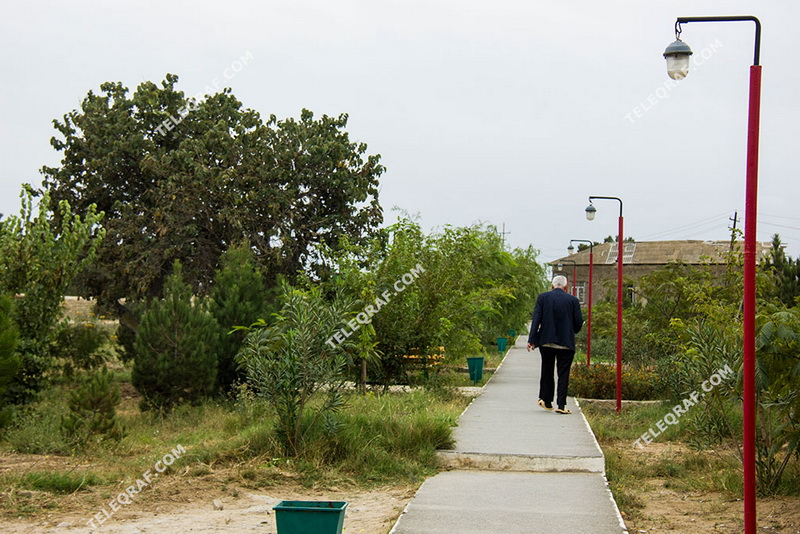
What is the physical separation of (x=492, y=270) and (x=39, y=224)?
593 inches

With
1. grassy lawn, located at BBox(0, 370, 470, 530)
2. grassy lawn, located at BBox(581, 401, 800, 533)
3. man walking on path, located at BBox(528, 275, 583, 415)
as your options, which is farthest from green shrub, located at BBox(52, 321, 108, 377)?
grassy lawn, located at BBox(581, 401, 800, 533)

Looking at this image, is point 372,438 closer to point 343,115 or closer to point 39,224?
point 39,224

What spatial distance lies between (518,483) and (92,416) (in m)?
6.89

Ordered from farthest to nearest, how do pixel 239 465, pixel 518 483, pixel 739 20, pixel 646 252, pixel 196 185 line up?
pixel 646 252 < pixel 196 185 < pixel 239 465 < pixel 518 483 < pixel 739 20

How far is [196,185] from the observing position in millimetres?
26141

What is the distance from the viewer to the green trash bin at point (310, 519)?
556 centimetres

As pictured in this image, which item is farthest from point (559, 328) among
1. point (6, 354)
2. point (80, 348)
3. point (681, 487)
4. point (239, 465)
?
point (80, 348)

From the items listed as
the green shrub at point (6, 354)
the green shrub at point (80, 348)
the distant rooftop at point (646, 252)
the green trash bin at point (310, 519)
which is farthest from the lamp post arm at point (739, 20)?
the distant rooftop at point (646, 252)

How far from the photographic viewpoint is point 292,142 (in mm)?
27953

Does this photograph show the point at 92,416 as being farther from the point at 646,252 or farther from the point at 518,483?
the point at 646,252

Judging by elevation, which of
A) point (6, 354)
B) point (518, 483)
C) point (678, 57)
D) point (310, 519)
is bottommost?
point (518, 483)

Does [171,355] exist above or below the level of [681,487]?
above

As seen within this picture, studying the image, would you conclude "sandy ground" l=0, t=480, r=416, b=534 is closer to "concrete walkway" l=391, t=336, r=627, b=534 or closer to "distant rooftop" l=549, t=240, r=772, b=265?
"concrete walkway" l=391, t=336, r=627, b=534

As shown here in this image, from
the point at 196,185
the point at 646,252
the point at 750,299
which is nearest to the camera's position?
the point at 750,299
